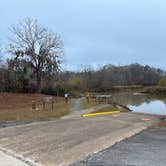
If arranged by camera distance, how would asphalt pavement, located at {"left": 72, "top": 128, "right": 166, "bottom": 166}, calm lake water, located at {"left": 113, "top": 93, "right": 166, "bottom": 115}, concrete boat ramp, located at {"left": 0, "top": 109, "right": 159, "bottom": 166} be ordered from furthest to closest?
calm lake water, located at {"left": 113, "top": 93, "right": 166, "bottom": 115} → concrete boat ramp, located at {"left": 0, "top": 109, "right": 159, "bottom": 166} → asphalt pavement, located at {"left": 72, "top": 128, "right": 166, "bottom": 166}

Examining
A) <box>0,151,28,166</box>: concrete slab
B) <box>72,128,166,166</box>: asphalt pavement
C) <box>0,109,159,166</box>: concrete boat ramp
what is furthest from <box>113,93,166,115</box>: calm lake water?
<box>0,151,28,166</box>: concrete slab

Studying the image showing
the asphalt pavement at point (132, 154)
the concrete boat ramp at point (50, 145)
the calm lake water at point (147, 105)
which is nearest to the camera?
the asphalt pavement at point (132, 154)

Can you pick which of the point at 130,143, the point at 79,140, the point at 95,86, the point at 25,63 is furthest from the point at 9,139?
the point at 95,86

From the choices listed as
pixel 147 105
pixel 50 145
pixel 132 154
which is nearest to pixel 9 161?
pixel 50 145

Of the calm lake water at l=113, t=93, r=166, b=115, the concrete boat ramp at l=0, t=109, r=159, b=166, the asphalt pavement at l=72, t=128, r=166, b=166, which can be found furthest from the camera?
the calm lake water at l=113, t=93, r=166, b=115

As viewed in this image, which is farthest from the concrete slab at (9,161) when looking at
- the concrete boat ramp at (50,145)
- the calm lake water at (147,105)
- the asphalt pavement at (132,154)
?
the calm lake water at (147,105)

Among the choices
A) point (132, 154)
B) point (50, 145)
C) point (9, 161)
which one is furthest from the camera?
point (50, 145)

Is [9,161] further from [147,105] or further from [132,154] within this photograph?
[147,105]

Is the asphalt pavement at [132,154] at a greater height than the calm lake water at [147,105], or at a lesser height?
lesser

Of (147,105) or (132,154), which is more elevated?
(147,105)

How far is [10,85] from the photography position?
4075cm

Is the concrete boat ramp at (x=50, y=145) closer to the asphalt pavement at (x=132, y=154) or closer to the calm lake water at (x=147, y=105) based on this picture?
the asphalt pavement at (x=132, y=154)

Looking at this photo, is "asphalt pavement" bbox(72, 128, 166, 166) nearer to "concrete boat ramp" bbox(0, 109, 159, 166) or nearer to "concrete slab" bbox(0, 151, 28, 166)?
"concrete boat ramp" bbox(0, 109, 159, 166)

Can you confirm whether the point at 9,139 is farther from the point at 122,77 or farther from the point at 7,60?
the point at 122,77
